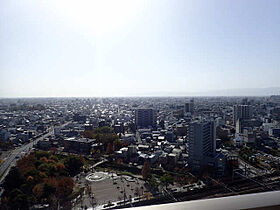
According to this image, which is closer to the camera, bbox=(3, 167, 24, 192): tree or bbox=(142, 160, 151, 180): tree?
bbox=(3, 167, 24, 192): tree

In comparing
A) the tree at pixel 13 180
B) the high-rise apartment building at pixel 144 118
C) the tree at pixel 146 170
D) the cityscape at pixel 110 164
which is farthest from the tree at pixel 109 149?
the high-rise apartment building at pixel 144 118

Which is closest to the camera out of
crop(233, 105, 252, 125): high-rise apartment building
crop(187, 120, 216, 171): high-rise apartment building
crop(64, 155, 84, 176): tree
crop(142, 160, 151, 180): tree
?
crop(64, 155, 84, 176): tree

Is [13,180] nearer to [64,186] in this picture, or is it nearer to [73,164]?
[64,186]

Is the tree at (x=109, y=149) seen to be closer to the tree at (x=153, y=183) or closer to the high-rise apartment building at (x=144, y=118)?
the tree at (x=153, y=183)

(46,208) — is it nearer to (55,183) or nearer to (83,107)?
(55,183)

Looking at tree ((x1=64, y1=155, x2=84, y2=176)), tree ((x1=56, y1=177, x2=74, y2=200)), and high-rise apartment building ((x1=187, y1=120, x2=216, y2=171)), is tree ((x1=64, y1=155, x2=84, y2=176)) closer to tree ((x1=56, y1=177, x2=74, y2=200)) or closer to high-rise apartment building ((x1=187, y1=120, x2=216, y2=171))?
tree ((x1=56, y1=177, x2=74, y2=200))

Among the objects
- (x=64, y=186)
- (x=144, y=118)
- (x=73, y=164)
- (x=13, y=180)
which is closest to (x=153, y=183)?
(x=64, y=186)

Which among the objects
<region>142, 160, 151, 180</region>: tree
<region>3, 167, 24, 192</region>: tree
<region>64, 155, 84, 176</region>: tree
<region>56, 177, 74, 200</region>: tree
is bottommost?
<region>142, 160, 151, 180</region>: tree

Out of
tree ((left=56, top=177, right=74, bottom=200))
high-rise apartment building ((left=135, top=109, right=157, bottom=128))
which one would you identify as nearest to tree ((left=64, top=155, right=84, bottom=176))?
tree ((left=56, top=177, right=74, bottom=200))


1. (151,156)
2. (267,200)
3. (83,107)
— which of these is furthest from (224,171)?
(83,107)
